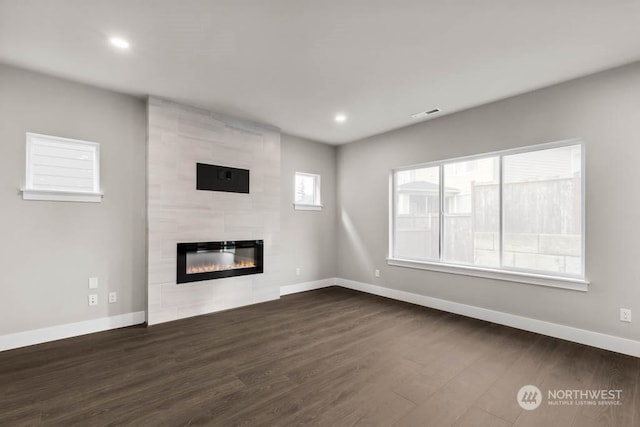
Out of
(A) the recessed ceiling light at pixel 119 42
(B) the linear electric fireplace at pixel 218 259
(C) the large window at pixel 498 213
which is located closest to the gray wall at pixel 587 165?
(C) the large window at pixel 498 213

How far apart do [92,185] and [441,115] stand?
4736 millimetres

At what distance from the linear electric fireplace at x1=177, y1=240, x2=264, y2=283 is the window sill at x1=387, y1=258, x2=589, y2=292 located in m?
2.42

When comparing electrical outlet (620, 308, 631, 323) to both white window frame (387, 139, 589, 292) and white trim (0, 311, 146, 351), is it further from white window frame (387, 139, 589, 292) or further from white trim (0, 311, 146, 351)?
white trim (0, 311, 146, 351)

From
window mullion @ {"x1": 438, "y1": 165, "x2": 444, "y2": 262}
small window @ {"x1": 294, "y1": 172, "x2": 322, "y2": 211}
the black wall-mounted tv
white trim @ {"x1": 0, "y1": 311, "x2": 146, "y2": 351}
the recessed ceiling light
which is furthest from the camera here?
small window @ {"x1": 294, "y1": 172, "x2": 322, "y2": 211}

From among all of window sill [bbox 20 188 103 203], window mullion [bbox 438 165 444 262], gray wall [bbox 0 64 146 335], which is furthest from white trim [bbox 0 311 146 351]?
window mullion [bbox 438 165 444 262]

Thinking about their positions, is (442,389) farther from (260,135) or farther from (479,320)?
(260,135)

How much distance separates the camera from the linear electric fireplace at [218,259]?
3865 millimetres

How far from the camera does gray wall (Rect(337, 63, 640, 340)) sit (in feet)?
9.32

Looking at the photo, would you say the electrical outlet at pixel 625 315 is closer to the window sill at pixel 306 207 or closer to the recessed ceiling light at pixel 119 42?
the window sill at pixel 306 207

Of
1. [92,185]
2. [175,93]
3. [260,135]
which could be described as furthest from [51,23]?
[260,135]

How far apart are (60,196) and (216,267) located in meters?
1.96

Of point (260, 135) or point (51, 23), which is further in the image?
point (260, 135)

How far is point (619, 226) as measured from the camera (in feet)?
9.43

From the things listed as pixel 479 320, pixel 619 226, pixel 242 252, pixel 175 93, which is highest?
pixel 175 93
